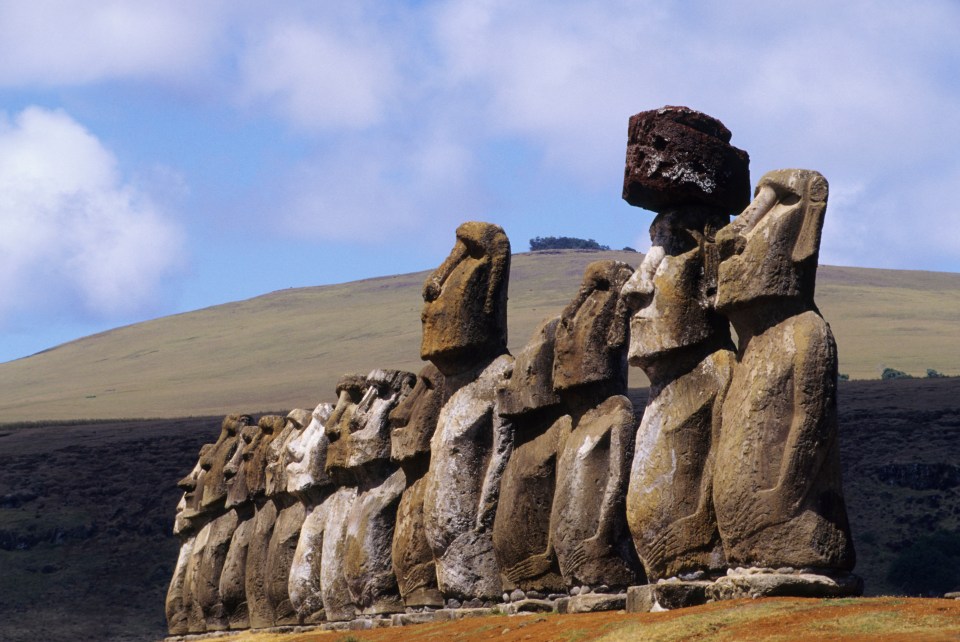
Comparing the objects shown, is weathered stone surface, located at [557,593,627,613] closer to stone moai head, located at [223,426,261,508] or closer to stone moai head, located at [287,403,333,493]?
stone moai head, located at [287,403,333,493]

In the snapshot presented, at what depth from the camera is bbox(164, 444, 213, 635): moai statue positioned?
25234mm

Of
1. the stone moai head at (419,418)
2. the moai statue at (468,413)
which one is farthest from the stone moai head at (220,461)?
the moai statue at (468,413)

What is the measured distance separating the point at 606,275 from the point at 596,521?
7.23 ft

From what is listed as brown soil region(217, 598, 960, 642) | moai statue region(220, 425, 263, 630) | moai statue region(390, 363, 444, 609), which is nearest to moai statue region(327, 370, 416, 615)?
moai statue region(390, 363, 444, 609)

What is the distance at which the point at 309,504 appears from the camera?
802 inches

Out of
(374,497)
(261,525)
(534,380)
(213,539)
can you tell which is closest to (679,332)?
(534,380)

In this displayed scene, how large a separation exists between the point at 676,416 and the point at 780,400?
3.83 feet

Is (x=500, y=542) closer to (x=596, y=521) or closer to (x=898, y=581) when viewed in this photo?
(x=596, y=521)

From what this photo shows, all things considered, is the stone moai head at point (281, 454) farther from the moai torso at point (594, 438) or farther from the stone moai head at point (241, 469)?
the moai torso at point (594, 438)

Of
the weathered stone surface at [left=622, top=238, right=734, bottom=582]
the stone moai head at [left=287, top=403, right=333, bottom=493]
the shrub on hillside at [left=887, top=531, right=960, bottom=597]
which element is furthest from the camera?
the shrub on hillside at [left=887, top=531, right=960, bottom=597]

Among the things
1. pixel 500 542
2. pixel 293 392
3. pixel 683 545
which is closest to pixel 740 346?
pixel 683 545

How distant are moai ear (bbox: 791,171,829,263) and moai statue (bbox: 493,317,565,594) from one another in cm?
344

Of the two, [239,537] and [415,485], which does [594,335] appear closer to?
[415,485]

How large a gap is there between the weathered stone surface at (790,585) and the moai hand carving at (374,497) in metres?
6.60
